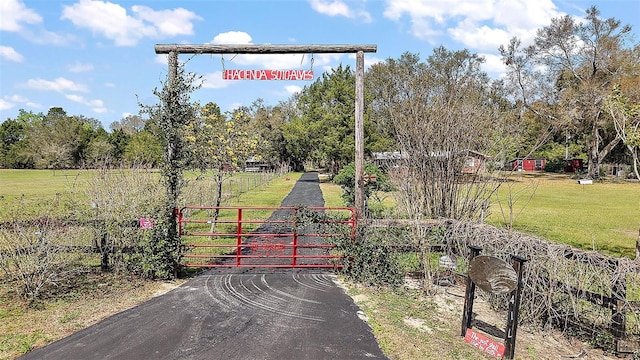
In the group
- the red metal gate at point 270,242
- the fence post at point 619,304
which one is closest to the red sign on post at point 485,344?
the fence post at point 619,304

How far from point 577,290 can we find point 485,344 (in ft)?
4.39

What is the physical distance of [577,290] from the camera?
5.16 meters

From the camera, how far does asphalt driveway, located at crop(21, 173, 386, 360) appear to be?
15.9 ft

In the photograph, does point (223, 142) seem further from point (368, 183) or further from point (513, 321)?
point (513, 321)

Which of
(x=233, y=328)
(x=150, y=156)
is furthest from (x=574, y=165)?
(x=233, y=328)

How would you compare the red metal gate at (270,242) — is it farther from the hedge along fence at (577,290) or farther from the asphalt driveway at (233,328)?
the hedge along fence at (577,290)

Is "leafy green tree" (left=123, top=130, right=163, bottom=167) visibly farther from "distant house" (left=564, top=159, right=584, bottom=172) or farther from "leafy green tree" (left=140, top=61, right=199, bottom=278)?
"distant house" (left=564, top=159, right=584, bottom=172)

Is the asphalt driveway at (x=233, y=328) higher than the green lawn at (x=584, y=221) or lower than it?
lower

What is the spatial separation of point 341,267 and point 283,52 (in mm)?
4490

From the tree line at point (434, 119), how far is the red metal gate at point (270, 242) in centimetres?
181

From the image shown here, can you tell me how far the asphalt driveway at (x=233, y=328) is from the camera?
4.83m

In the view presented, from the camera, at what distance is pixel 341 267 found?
27.5 feet

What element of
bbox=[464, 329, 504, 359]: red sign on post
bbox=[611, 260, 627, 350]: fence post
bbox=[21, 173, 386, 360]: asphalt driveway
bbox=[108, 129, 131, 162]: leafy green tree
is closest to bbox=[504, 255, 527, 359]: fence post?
bbox=[464, 329, 504, 359]: red sign on post

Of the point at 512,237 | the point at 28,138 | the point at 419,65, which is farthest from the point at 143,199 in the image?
the point at 28,138
